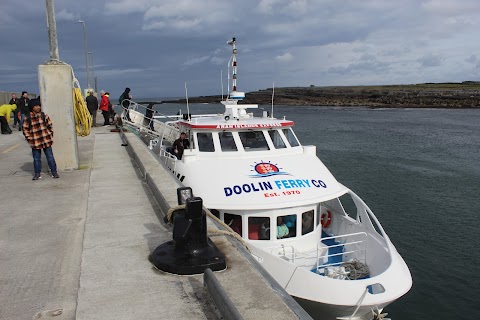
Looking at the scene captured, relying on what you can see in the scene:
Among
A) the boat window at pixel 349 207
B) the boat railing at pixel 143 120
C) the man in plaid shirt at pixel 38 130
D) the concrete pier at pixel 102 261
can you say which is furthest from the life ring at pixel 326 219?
the boat railing at pixel 143 120

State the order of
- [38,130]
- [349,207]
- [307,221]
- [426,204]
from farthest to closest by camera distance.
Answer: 1. [426,204]
2. [349,207]
3. [307,221]
4. [38,130]

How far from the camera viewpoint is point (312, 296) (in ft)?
22.9

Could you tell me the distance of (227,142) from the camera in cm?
1015

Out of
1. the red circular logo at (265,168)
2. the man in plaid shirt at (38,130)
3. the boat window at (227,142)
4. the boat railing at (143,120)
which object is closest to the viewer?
the man in plaid shirt at (38,130)

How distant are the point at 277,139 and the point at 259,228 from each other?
286 centimetres

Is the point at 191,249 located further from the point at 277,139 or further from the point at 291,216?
the point at 277,139

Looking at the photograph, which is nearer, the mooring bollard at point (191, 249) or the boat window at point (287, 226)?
the mooring bollard at point (191, 249)

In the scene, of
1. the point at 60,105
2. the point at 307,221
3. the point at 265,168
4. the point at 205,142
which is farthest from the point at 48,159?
the point at 307,221

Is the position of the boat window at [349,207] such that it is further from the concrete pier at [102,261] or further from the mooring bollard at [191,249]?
the mooring bollard at [191,249]

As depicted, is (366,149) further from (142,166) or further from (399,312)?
(142,166)

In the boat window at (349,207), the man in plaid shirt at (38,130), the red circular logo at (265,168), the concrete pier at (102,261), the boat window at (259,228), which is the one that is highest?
the man in plaid shirt at (38,130)

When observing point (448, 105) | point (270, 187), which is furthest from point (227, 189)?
point (448, 105)

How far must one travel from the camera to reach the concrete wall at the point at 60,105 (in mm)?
8711

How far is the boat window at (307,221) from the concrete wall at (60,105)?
5.42 m
